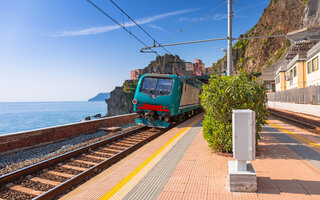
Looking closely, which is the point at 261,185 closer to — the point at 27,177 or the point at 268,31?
the point at 27,177

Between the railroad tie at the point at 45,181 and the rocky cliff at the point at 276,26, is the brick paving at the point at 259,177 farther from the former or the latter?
the rocky cliff at the point at 276,26

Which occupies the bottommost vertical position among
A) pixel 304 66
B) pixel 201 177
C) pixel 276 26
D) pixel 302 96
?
pixel 201 177

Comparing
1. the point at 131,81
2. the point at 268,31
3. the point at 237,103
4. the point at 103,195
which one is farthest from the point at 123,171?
the point at 131,81

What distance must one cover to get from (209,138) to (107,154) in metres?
3.39

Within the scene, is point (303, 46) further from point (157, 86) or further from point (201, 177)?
point (201, 177)

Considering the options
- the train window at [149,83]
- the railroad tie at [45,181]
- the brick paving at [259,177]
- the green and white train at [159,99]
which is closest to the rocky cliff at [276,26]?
the green and white train at [159,99]

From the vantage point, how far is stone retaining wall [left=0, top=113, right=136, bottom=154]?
24.1ft

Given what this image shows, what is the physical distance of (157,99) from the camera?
36.4 ft

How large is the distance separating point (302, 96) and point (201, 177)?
20.0 metres

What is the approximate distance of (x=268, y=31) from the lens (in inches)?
2975

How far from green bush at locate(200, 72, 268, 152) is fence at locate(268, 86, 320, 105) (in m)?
14.3

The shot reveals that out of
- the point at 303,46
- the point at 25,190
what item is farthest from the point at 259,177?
the point at 303,46

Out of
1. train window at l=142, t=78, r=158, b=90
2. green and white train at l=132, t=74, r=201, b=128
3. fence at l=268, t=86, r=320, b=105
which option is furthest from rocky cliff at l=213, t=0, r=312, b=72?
train window at l=142, t=78, r=158, b=90

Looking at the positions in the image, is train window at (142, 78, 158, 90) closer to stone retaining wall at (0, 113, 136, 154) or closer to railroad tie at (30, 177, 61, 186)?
stone retaining wall at (0, 113, 136, 154)
